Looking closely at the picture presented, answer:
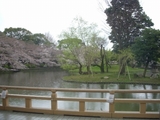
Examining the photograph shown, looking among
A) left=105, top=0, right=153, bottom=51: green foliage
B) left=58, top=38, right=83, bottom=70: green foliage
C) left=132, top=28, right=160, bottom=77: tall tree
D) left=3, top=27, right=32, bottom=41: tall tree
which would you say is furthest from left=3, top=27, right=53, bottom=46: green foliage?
left=132, top=28, right=160, bottom=77: tall tree

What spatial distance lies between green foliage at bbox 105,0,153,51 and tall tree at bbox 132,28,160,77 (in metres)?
3.12

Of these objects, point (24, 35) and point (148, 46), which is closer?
point (148, 46)

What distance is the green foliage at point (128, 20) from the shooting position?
19547mm

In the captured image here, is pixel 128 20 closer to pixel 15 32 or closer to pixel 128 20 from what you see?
pixel 128 20

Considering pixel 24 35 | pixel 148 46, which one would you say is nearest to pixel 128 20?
pixel 148 46

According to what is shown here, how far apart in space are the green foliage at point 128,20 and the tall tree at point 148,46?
312 centimetres

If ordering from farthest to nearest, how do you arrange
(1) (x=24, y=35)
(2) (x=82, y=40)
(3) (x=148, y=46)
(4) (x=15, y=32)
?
1. (1) (x=24, y=35)
2. (4) (x=15, y=32)
3. (2) (x=82, y=40)
4. (3) (x=148, y=46)

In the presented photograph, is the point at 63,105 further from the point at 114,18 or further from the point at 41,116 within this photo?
Result: the point at 114,18

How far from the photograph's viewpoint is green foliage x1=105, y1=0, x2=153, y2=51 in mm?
19547

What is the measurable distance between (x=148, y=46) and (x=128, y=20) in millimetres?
5011

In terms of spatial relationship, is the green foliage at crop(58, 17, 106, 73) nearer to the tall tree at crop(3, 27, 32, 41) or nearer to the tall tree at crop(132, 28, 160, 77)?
the tall tree at crop(132, 28, 160, 77)

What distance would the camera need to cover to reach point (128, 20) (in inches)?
770

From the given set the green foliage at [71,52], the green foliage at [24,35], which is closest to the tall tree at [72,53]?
the green foliage at [71,52]

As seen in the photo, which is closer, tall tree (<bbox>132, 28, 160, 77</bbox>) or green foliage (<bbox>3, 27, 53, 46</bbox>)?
tall tree (<bbox>132, 28, 160, 77</bbox>)
